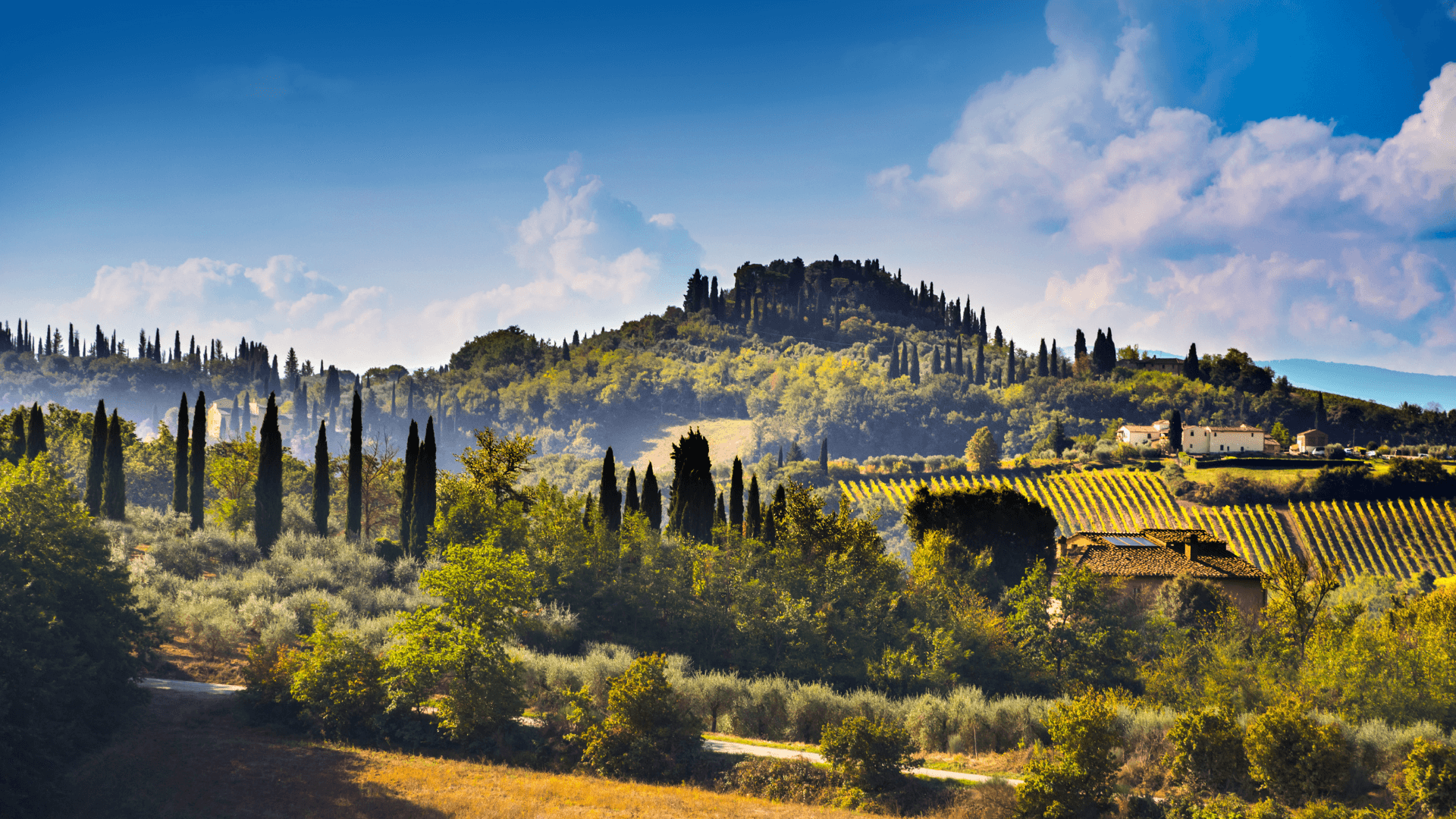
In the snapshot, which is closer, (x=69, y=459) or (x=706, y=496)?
(x=706, y=496)

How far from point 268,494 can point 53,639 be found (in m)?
26.2

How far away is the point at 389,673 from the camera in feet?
110

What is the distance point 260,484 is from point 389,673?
83.9 feet

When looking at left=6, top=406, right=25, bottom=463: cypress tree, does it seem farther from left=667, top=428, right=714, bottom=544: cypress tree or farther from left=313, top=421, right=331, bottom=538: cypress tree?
left=667, top=428, right=714, bottom=544: cypress tree

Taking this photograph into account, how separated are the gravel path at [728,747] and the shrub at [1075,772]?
218cm

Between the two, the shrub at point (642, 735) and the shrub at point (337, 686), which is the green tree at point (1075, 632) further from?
the shrub at point (337, 686)

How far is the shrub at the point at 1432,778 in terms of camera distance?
27.0 m

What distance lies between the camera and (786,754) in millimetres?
31625

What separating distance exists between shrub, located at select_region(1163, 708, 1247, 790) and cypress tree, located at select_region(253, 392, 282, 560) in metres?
47.4

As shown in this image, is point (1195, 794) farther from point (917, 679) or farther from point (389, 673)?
point (389, 673)

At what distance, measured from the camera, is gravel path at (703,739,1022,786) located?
2989 cm

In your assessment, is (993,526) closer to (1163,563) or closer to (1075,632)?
(1163,563)

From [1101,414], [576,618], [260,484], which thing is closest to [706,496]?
[576,618]

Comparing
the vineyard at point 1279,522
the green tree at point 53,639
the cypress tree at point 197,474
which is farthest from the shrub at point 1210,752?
the cypress tree at point 197,474
